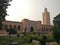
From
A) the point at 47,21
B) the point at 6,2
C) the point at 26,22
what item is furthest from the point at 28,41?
the point at 47,21

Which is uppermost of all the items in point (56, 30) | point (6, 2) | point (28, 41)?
point (6, 2)

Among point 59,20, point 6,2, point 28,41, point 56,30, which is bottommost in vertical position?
point 28,41

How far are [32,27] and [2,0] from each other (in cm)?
3725

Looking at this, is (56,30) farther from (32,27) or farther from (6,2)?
(32,27)

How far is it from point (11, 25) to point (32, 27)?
8.38 meters

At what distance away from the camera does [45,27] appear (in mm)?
60406

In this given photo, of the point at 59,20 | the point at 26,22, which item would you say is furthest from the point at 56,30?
the point at 26,22

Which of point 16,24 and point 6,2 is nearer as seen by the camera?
point 6,2

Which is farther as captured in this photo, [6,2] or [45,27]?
[45,27]

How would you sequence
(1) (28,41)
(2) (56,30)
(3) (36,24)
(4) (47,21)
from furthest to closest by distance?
1. (4) (47,21)
2. (3) (36,24)
3. (1) (28,41)
4. (2) (56,30)

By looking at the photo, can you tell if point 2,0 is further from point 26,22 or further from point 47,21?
point 47,21

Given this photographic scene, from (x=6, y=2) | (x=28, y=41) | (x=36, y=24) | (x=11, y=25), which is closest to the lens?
(x=28, y=41)

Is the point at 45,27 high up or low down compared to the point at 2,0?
down

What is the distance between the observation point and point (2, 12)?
66.4ft
